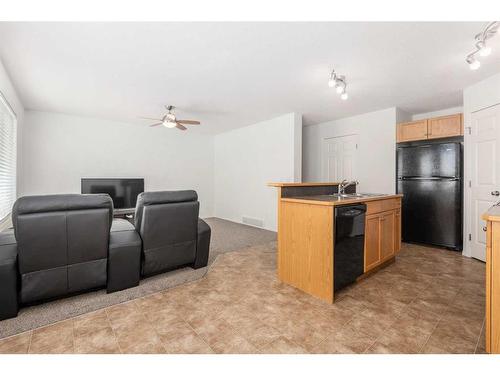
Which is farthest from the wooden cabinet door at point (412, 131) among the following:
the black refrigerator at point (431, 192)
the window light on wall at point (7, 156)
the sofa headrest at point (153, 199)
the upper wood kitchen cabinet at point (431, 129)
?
the window light on wall at point (7, 156)

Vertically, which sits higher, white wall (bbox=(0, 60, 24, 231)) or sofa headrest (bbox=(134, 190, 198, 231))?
white wall (bbox=(0, 60, 24, 231))

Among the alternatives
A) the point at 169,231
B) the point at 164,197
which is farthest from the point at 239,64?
the point at 169,231

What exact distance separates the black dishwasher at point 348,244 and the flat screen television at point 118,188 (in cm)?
478

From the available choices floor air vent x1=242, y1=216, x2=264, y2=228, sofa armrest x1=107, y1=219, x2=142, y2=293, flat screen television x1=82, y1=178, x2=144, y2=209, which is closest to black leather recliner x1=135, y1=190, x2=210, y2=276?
sofa armrest x1=107, y1=219, x2=142, y2=293

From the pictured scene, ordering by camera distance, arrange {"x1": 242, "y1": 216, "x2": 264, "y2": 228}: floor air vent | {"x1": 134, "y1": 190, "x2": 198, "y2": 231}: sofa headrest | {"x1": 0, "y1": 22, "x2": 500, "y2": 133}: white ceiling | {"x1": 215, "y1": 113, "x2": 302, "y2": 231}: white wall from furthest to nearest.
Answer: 1. {"x1": 242, "y1": 216, "x2": 264, "y2": 228}: floor air vent
2. {"x1": 215, "y1": 113, "x2": 302, "y2": 231}: white wall
3. {"x1": 134, "y1": 190, "x2": 198, "y2": 231}: sofa headrest
4. {"x1": 0, "y1": 22, "x2": 500, "y2": 133}: white ceiling

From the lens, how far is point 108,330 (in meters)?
1.68

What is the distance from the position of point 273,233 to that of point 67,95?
4.42m

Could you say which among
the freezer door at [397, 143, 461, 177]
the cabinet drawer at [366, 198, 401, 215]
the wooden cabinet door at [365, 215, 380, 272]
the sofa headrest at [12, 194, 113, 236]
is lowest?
the wooden cabinet door at [365, 215, 380, 272]

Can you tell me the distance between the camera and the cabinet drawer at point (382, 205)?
2.53 metres

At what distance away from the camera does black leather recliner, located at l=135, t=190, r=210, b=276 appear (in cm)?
243

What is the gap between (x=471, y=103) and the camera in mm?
3316

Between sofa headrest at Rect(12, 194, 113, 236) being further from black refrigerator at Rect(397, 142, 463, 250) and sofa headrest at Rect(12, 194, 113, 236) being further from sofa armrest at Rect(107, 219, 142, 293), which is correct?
black refrigerator at Rect(397, 142, 463, 250)

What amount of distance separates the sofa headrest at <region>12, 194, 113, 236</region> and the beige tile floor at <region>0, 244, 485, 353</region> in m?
0.86

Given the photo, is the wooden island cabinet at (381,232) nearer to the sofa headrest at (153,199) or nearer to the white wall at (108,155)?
the sofa headrest at (153,199)
